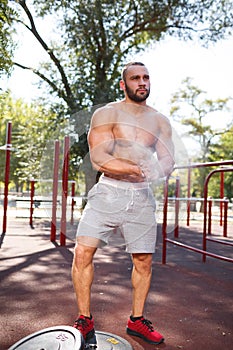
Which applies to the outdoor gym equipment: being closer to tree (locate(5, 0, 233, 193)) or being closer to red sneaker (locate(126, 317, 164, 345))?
red sneaker (locate(126, 317, 164, 345))

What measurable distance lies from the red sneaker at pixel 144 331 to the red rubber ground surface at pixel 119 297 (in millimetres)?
34

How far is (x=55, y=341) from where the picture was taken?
4.89 feet

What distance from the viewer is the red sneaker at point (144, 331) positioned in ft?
5.90

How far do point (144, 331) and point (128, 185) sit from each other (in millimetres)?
701

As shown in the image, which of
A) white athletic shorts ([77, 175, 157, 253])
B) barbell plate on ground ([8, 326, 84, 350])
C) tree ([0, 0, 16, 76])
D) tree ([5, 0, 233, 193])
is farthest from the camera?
tree ([5, 0, 233, 193])

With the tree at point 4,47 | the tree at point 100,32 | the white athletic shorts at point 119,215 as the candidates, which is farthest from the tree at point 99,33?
the white athletic shorts at point 119,215

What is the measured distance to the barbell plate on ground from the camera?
56.0 inches

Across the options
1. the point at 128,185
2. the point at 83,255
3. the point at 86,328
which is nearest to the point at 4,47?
the point at 128,185

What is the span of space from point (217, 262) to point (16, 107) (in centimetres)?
1975

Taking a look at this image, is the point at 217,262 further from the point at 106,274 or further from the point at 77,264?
the point at 77,264

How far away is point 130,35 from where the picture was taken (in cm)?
1017

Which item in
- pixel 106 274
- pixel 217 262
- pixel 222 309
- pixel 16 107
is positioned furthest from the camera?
pixel 16 107

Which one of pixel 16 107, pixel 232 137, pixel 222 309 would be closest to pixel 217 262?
pixel 222 309

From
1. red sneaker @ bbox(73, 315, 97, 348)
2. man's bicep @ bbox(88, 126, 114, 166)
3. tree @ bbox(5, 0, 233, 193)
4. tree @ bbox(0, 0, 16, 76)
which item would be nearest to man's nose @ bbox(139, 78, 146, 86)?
man's bicep @ bbox(88, 126, 114, 166)
